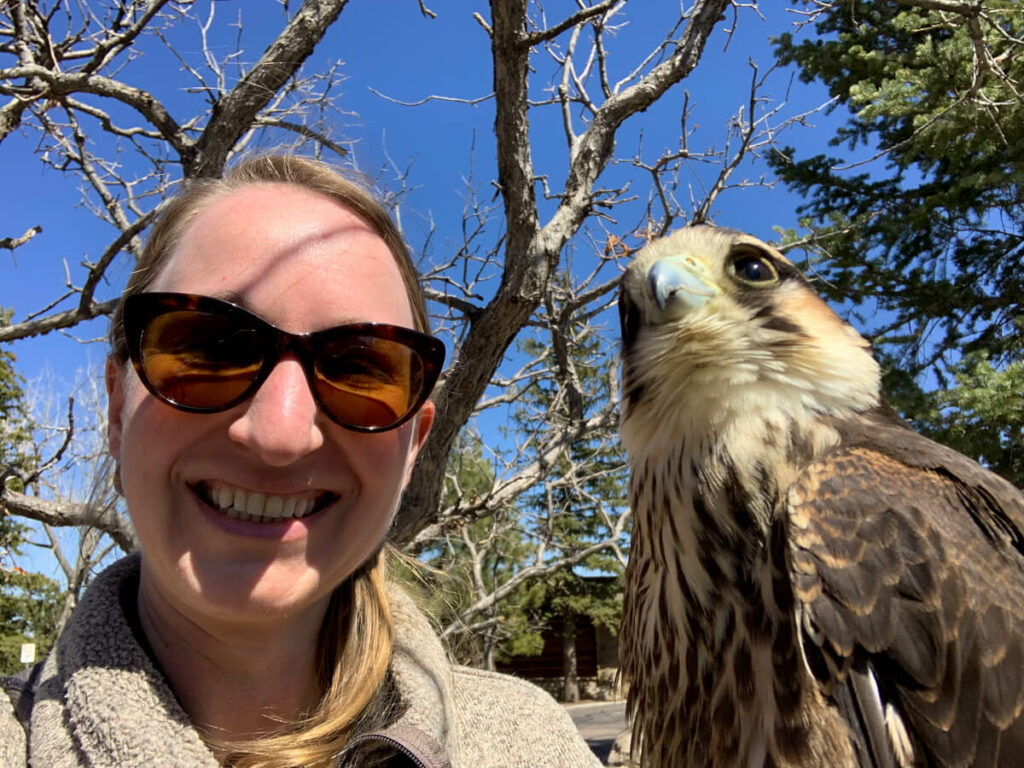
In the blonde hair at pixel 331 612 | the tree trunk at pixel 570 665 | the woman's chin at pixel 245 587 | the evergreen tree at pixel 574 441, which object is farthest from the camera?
the tree trunk at pixel 570 665

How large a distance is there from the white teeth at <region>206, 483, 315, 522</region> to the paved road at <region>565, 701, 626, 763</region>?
1221 cm

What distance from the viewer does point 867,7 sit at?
35.0ft

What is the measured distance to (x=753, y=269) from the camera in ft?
5.35

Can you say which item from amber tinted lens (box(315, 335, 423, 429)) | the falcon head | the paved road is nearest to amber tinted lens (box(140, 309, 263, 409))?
amber tinted lens (box(315, 335, 423, 429))

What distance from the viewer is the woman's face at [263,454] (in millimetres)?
1473

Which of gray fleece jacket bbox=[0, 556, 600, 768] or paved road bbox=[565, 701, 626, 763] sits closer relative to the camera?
gray fleece jacket bbox=[0, 556, 600, 768]

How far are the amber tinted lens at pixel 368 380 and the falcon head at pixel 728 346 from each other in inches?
21.2

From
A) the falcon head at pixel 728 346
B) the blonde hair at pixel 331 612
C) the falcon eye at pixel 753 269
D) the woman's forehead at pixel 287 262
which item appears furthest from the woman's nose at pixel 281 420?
the falcon eye at pixel 753 269

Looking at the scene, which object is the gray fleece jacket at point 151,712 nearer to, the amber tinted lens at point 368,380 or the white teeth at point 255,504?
the white teeth at point 255,504

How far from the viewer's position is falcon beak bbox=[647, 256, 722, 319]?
153cm

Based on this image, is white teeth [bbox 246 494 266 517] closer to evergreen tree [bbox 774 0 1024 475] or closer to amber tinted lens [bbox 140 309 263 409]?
amber tinted lens [bbox 140 309 263 409]

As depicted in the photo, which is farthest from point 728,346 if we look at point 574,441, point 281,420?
point 574,441

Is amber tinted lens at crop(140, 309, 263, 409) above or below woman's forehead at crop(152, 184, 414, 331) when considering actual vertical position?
below

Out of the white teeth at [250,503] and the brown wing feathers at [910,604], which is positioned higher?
the white teeth at [250,503]
